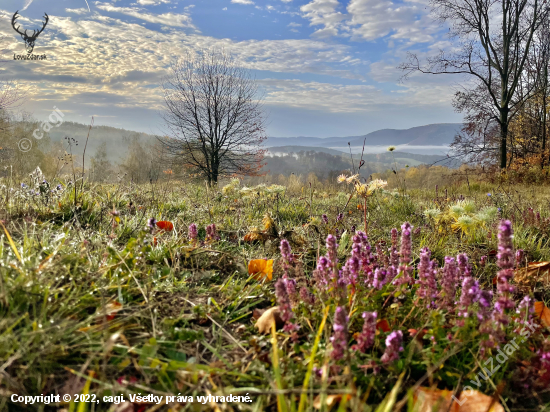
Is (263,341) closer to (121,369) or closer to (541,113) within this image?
(121,369)

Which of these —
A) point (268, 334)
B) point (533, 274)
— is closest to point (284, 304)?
point (268, 334)

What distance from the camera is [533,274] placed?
8.78 ft

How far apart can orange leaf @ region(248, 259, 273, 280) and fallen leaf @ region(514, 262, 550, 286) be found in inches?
70.9

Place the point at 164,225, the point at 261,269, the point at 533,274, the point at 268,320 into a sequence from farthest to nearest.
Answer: the point at 164,225 < the point at 533,274 < the point at 261,269 < the point at 268,320

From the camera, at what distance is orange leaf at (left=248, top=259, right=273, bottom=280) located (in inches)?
97.8

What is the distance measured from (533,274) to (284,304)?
90.2 inches

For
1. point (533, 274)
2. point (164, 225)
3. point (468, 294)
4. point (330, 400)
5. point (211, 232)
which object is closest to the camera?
point (330, 400)

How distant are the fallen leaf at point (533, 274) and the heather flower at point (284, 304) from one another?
188 centimetres

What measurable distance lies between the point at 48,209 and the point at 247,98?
24465mm

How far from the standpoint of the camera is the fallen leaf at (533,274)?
253cm

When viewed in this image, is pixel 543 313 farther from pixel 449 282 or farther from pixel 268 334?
pixel 268 334

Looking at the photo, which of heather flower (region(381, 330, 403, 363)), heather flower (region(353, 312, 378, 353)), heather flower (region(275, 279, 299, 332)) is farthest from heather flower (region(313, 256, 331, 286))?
heather flower (region(381, 330, 403, 363))

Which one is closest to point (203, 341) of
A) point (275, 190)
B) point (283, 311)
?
point (283, 311)

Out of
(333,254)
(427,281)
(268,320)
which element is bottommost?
(268,320)
